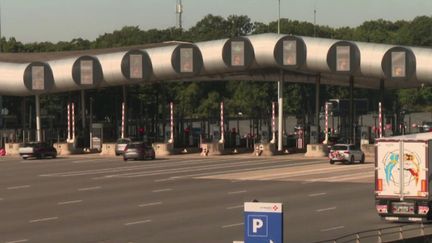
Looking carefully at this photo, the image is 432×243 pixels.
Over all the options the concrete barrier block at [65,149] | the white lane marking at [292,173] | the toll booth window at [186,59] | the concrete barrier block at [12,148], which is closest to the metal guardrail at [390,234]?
the white lane marking at [292,173]

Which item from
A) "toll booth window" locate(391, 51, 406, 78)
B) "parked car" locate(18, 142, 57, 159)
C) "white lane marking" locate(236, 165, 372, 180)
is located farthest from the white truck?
"parked car" locate(18, 142, 57, 159)

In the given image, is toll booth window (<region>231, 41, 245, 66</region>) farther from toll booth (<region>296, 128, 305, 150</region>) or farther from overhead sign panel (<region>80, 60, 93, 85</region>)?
overhead sign panel (<region>80, 60, 93, 85</region>)

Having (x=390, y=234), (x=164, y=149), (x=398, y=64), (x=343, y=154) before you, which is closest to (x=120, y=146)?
(x=164, y=149)

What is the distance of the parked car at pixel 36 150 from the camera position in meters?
70.4

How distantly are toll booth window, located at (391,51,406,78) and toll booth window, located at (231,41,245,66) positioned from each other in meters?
10.5

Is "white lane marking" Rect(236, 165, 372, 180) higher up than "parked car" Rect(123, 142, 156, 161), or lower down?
lower down

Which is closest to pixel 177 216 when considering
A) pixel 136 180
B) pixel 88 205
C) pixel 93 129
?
pixel 88 205

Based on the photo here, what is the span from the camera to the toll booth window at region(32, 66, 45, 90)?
75188 millimetres

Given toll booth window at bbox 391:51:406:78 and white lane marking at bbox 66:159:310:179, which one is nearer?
white lane marking at bbox 66:159:310:179

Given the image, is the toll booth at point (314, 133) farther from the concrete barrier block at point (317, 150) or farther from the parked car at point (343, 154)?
the parked car at point (343, 154)

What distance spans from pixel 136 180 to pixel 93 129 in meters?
29.7

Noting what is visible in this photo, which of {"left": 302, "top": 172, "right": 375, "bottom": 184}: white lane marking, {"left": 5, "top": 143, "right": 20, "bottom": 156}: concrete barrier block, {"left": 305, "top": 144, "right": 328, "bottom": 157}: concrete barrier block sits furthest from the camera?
{"left": 5, "top": 143, "right": 20, "bottom": 156}: concrete barrier block

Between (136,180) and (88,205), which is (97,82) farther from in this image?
(88,205)

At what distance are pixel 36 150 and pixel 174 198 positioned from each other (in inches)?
1272
